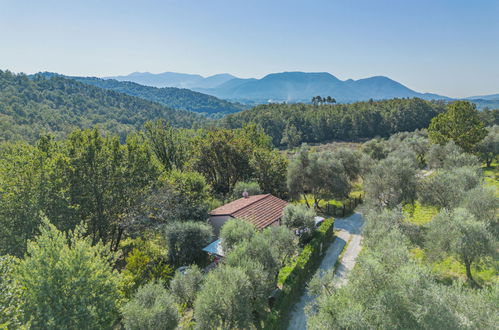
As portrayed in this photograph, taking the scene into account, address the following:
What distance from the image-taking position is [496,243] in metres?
15.1

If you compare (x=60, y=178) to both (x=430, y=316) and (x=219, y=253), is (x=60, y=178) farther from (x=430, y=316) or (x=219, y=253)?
(x=430, y=316)

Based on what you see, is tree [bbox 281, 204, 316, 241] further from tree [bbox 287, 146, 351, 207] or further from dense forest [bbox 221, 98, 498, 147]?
dense forest [bbox 221, 98, 498, 147]

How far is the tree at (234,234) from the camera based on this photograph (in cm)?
1884

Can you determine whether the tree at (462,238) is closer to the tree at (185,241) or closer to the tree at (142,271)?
the tree at (185,241)

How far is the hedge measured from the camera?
15.5m

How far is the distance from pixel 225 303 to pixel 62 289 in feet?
22.6

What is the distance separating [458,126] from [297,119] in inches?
3054

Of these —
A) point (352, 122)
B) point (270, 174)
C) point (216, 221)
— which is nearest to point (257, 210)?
point (216, 221)

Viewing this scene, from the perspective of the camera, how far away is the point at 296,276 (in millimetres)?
18625

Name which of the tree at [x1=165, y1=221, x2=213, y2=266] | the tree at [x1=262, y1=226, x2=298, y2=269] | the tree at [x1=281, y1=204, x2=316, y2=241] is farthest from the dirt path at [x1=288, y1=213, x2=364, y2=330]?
the tree at [x1=165, y1=221, x2=213, y2=266]

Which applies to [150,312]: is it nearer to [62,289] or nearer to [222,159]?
[62,289]

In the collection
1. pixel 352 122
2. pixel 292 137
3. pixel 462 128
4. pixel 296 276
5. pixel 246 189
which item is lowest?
pixel 292 137

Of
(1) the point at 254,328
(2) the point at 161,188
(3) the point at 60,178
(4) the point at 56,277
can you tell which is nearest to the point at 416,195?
(1) the point at 254,328

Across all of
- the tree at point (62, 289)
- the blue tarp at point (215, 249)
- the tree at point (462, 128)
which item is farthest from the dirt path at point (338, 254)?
the tree at point (462, 128)
